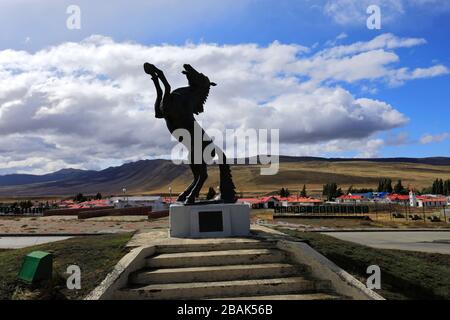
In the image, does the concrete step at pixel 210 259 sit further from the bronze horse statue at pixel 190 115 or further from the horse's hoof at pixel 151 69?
the horse's hoof at pixel 151 69

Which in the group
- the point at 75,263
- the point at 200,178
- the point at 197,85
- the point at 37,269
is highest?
the point at 197,85

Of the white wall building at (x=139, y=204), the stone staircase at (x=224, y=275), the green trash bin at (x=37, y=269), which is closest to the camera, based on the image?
the stone staircase at (x=224, y=275)

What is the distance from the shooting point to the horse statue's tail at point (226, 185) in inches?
468

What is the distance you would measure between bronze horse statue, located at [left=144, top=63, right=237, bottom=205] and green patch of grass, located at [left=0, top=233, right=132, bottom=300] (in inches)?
101

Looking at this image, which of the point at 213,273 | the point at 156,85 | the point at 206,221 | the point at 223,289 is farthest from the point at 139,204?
the point at 223,289

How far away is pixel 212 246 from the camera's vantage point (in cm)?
909

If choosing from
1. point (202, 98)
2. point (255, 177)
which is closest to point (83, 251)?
point (202, 98)

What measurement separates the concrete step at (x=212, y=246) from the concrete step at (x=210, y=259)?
338mm

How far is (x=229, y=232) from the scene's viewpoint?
10805 mm

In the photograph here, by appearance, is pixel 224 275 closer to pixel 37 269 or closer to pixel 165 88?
pixel 37 269

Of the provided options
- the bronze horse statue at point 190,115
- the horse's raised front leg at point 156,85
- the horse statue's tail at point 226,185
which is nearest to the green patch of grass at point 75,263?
the bronze horse statue at point 190,115

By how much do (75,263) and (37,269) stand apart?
125 centimetres

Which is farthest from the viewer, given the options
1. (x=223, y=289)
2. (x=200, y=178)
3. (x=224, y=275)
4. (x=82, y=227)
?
(x=82, y=227)
